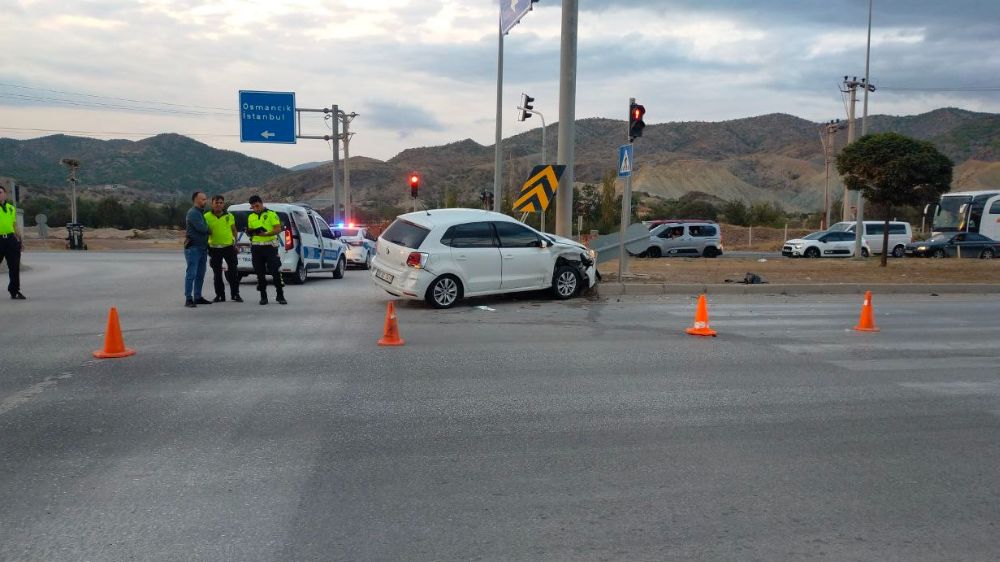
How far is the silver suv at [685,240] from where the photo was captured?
33.2 metres

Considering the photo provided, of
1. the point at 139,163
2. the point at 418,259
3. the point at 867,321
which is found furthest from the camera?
the point at 139,163

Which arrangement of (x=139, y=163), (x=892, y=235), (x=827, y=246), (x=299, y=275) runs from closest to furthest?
1. (x=299, y=275)
2. (x=827, y=246)
3. (x=892, y=235)
4. (x=139, y=163)

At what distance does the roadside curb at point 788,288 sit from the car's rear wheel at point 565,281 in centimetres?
90

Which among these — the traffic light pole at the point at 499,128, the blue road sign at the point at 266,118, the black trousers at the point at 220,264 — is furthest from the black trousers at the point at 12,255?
the blue road sign at the point at 266,118

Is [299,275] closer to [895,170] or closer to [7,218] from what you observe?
[7,218]

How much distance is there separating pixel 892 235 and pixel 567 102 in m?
25.4

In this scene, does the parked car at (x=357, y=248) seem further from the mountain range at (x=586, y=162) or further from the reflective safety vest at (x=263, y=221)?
the mountain range at (x=586, y=162)

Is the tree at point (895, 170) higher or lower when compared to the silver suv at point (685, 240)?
higher

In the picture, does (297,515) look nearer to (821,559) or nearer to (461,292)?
(821,559)

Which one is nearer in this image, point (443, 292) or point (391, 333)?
point (391, 333)

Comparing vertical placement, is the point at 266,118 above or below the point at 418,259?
above

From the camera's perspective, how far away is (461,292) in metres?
13.4

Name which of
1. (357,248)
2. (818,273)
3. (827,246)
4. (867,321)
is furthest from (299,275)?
(827,246)

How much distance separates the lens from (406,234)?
13.4m
